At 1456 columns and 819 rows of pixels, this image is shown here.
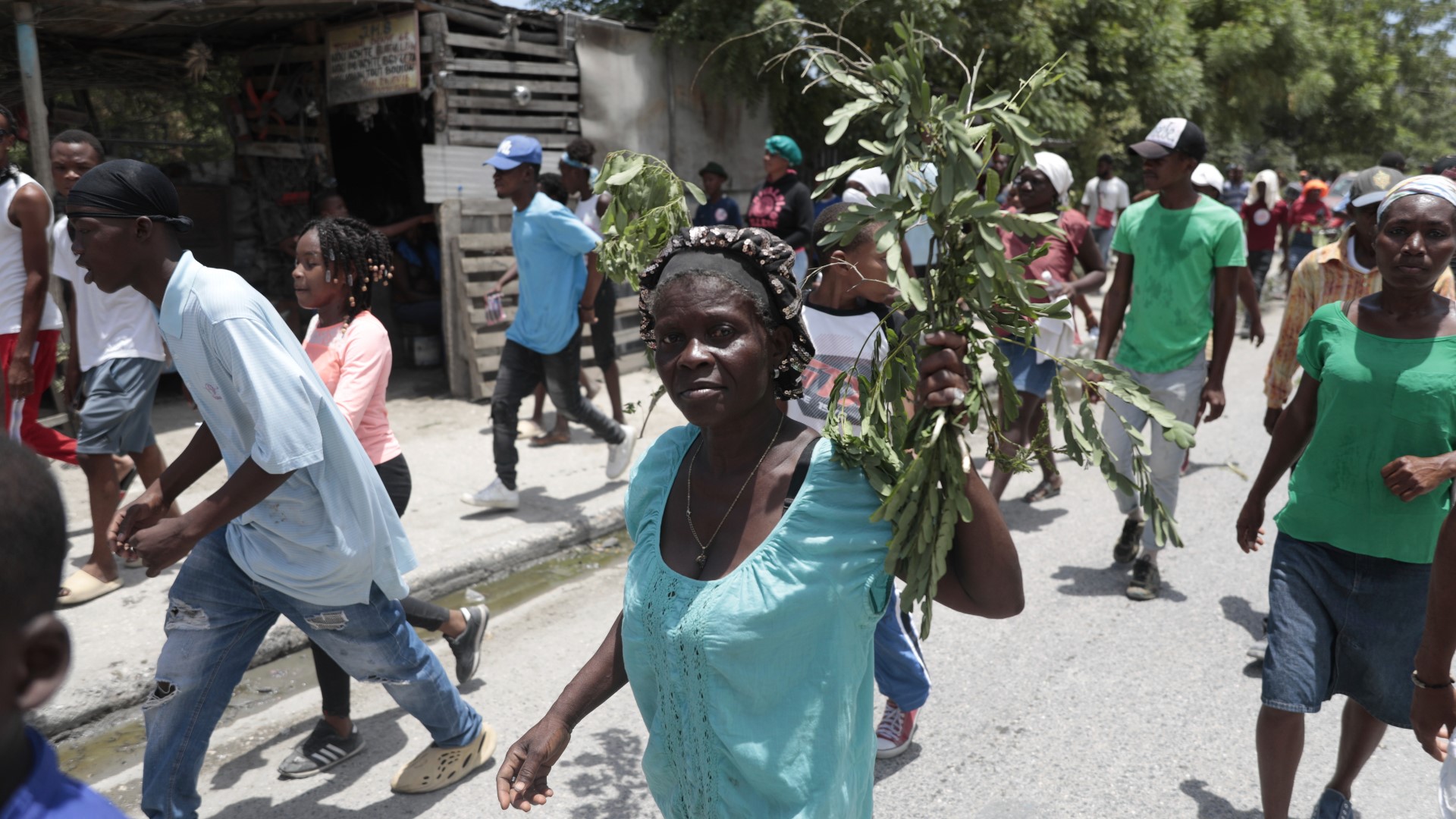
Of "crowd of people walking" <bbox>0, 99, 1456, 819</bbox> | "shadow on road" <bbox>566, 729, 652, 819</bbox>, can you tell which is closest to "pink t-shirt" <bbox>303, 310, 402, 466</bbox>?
"crowd of people walking" <bbox>0, 99, 1456, 819</bbox>

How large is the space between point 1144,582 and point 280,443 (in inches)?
156

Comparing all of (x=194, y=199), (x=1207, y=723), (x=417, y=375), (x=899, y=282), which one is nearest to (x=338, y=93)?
(x=194, y=199)

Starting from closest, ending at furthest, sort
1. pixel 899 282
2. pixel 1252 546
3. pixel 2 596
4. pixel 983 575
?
pixel 2 596, pixel 899 282, pixel 983 575, pixel 1252 546

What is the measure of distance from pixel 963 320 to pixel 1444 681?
5.19ft

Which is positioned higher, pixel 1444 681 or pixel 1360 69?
pixel 1360 69

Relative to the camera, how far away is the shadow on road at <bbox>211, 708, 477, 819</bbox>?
3473 mm

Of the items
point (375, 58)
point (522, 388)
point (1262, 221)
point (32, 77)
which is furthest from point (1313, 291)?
point (1262, 221)

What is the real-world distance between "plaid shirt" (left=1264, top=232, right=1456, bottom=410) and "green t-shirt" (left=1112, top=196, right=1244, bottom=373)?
307 millimetres

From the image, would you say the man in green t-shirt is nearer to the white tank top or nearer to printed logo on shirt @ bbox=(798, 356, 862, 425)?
Result: printed logo on shirt @ bbox=(798, 356, 862, 425)

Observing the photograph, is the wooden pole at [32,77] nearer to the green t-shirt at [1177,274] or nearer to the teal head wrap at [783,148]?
the teal head wrap at [783,148]

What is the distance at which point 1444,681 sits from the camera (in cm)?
241

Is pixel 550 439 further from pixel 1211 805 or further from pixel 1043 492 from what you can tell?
pixel 1211 805

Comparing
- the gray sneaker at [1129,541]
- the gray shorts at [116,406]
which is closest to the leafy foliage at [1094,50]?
the gray sneaker at [1129,541]

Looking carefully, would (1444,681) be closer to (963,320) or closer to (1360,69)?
(963,320)
